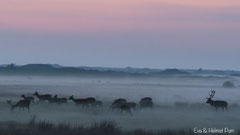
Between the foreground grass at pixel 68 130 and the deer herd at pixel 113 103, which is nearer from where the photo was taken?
the foreground grass at pixel 68 130

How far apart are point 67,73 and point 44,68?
11.0 metres

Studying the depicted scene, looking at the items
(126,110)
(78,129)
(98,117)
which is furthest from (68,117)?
(78,129)

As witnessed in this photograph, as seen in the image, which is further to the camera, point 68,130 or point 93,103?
point 93,103

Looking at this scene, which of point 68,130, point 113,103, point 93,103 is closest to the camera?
point 68,130

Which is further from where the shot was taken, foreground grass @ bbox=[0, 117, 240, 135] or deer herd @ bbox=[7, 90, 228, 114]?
deer herd @ bbox=[7, 90, 228, 114]

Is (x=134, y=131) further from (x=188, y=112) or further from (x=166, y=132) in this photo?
(x=188, y=112)

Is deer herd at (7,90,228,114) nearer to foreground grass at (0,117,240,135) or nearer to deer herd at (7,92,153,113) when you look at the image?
deer herd at (7,92,153,113)

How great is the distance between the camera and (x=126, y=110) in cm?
3672

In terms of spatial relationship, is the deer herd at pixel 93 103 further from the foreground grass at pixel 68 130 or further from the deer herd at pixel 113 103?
the foreground grass at pixel 68 130

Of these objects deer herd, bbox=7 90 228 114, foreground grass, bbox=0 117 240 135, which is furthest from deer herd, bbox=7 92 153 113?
foreground grass, bbox=0 117 240 135

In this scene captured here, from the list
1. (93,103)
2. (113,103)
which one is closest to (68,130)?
(93,103)

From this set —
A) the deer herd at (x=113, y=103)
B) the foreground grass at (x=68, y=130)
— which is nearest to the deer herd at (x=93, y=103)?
the deer herd at (x=113, y=103)

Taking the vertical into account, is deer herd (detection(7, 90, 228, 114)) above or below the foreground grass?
above

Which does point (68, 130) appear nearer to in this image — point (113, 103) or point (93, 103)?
point (93, 103)
